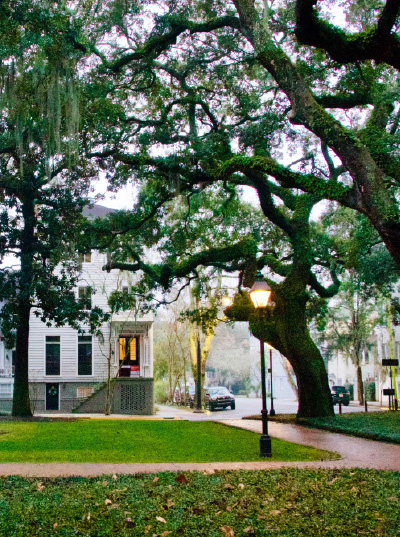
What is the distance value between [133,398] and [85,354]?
4.40 meters

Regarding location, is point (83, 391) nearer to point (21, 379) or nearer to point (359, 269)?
point (21, 379)

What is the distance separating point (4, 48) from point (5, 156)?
411 inches

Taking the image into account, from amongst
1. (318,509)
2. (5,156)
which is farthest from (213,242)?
(318,509)

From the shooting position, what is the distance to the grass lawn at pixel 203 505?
5375 mm

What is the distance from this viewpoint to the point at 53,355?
1389 inches

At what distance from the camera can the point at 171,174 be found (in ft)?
60.1

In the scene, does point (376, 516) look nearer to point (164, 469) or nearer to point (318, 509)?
point (318, 509)

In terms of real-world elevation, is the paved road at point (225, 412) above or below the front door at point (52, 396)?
below

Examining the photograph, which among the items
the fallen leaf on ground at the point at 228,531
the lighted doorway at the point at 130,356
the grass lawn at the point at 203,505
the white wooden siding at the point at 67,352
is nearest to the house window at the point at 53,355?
the white wooden siding at the point at 67,352

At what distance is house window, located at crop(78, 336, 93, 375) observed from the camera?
35.1m

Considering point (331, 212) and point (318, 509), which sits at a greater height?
point (331, 212)

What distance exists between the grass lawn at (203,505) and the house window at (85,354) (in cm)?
2783

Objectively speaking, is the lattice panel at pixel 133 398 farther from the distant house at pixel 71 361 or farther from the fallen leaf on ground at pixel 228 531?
the fallen leaf on ground at pixel 228 531

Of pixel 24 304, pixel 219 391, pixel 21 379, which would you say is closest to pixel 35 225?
pixel 24 304
